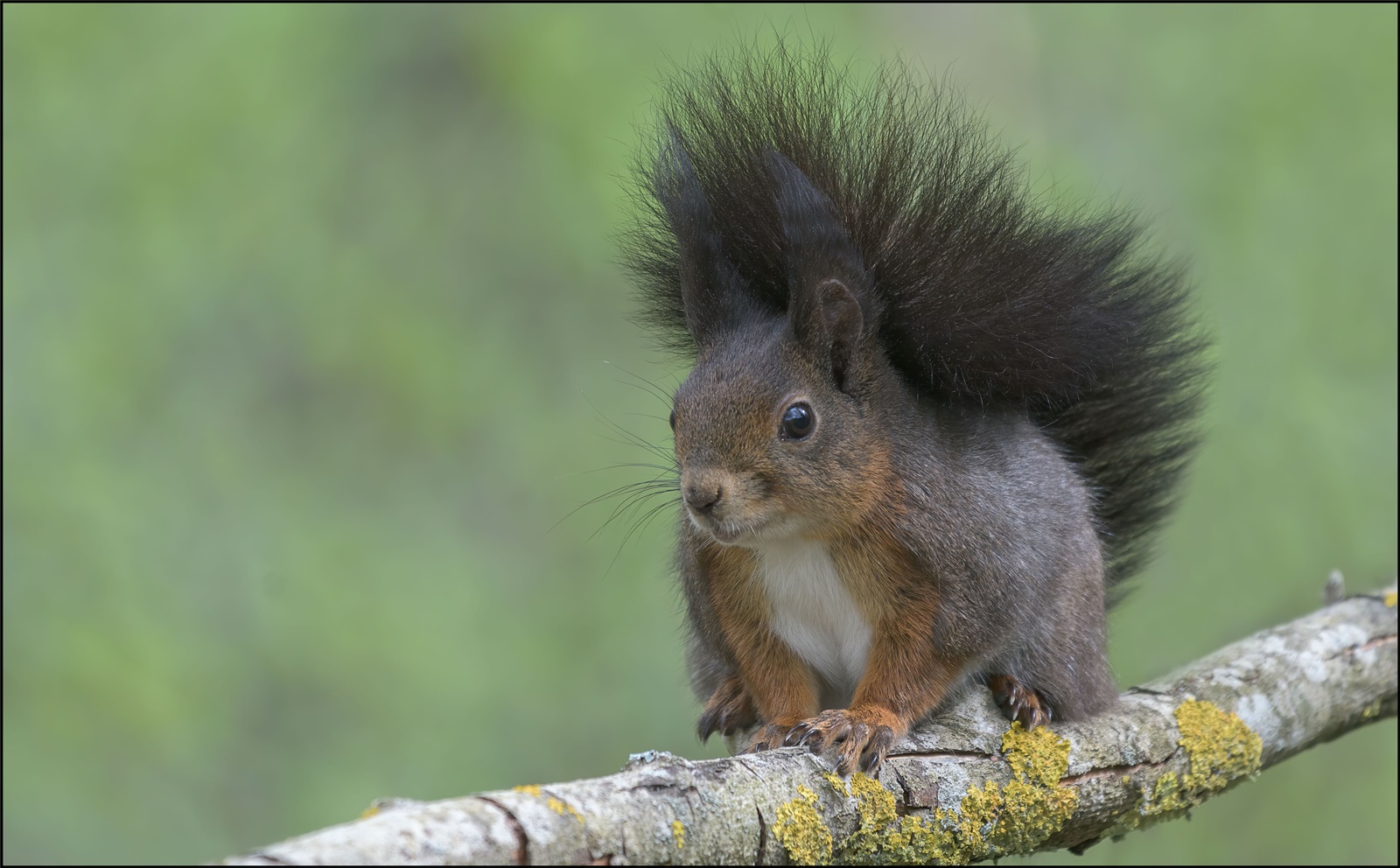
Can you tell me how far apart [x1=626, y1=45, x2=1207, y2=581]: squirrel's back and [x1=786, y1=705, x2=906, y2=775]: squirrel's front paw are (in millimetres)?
754

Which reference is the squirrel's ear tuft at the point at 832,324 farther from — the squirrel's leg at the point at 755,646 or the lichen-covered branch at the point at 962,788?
the lichen-covered branch at the point at 962,788

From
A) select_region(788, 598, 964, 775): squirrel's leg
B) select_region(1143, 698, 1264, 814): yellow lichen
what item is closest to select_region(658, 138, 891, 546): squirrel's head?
select_region(788, 598, 964, 775): squirrel's leg

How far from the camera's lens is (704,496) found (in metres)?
2.31

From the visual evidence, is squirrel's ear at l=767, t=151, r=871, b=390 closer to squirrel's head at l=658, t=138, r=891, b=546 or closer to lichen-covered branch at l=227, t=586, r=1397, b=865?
squirrel's head at l=658, t=138, r=891, b=546

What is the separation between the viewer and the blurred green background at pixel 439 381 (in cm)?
434

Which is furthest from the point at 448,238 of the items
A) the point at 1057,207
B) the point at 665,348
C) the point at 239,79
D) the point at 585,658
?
the point at 1057,207

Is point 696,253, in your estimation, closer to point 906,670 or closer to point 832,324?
point 832,324

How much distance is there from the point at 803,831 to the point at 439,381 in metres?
3.23

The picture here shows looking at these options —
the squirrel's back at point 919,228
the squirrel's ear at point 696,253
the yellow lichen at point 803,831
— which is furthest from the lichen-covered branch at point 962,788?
the squirrel's ear at point 696,253

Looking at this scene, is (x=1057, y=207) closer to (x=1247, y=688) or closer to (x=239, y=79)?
(x=1247, y=688)

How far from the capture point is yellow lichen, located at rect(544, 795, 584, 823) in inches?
63.2

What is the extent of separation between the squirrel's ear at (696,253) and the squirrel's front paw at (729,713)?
0.80 m

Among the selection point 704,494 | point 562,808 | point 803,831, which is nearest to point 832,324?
point 704,494

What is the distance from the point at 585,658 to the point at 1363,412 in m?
3.08
